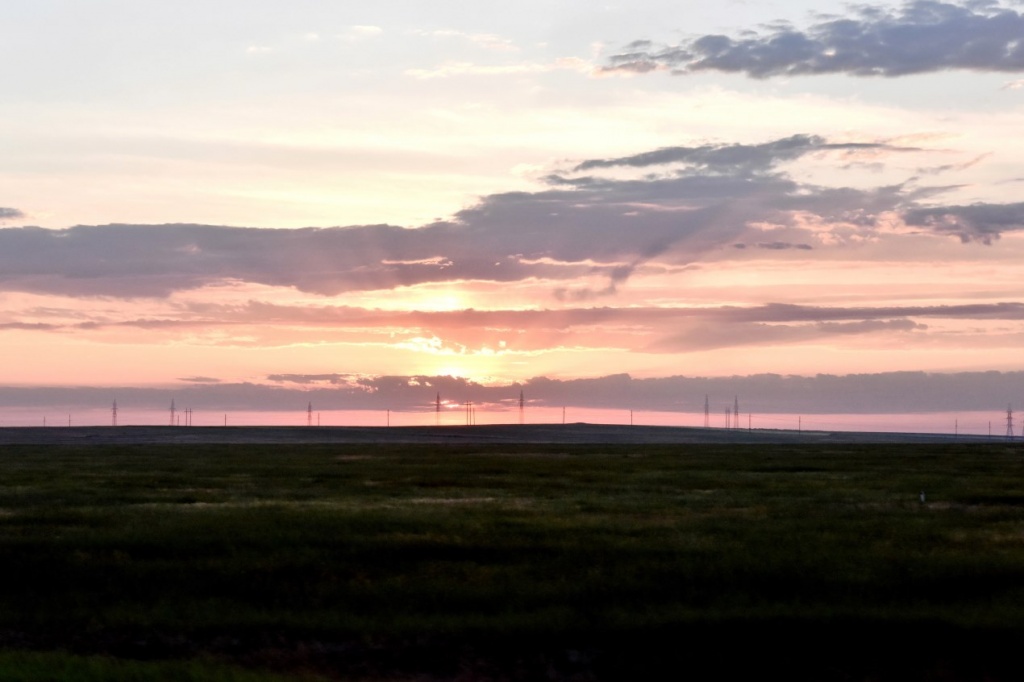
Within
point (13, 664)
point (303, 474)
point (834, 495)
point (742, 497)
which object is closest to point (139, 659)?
point (13, 664)

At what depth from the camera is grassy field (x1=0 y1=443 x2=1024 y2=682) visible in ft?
66.5

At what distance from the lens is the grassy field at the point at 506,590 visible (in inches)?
798

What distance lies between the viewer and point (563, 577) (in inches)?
1017

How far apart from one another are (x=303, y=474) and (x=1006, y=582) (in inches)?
1793

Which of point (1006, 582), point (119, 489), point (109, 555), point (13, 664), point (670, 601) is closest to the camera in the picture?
point (13, 664)

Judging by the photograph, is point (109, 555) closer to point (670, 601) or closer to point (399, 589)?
point (399, 589)

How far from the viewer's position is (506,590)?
24.6 m

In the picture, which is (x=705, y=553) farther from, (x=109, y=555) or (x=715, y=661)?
(x=109, y=555)

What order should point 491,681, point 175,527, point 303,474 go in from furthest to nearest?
point 303,474, point 175,527, point 491,681

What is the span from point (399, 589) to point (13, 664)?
8533 millimetres

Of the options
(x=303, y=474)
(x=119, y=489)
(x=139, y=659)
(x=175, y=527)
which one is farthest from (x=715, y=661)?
(x=303, y=474)

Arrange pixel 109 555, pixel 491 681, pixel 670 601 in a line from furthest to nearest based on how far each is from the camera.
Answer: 1. pixel 109 555
2. pixel 670 601
3. pixel 491 681

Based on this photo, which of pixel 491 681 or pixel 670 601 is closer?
pixel 491 681

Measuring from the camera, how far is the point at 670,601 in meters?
23.8
